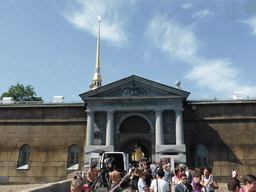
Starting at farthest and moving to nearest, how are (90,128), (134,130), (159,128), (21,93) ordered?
(21,93)
(134,130)
(90,128)
(159,128)

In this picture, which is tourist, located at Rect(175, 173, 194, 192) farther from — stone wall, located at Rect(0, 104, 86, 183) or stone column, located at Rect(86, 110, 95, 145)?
stone wall, located at Rect(0, 104, 86, 183)

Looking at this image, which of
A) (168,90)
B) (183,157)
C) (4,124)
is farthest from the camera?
(4,124)

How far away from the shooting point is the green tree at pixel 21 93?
56031mm

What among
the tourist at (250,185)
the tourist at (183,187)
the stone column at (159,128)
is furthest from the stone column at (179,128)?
the tourist at (250,185)

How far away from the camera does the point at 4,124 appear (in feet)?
91.2

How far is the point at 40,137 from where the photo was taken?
26906 mm

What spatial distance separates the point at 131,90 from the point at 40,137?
489 inches

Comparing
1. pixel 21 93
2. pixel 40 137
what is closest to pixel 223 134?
pixel 40 137

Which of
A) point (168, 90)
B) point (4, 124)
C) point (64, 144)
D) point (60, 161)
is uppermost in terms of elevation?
point (168, 90)

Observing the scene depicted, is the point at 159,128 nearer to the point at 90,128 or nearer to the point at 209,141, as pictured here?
the point at 209,141

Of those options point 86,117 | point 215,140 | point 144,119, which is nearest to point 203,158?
point 215,140

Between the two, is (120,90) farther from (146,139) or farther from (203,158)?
(203,158)

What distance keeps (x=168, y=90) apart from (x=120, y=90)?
17.5 feet

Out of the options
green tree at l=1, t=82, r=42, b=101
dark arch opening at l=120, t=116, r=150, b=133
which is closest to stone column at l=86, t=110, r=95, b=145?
dark arch opening at l=120, t=116, r=150, b=133
